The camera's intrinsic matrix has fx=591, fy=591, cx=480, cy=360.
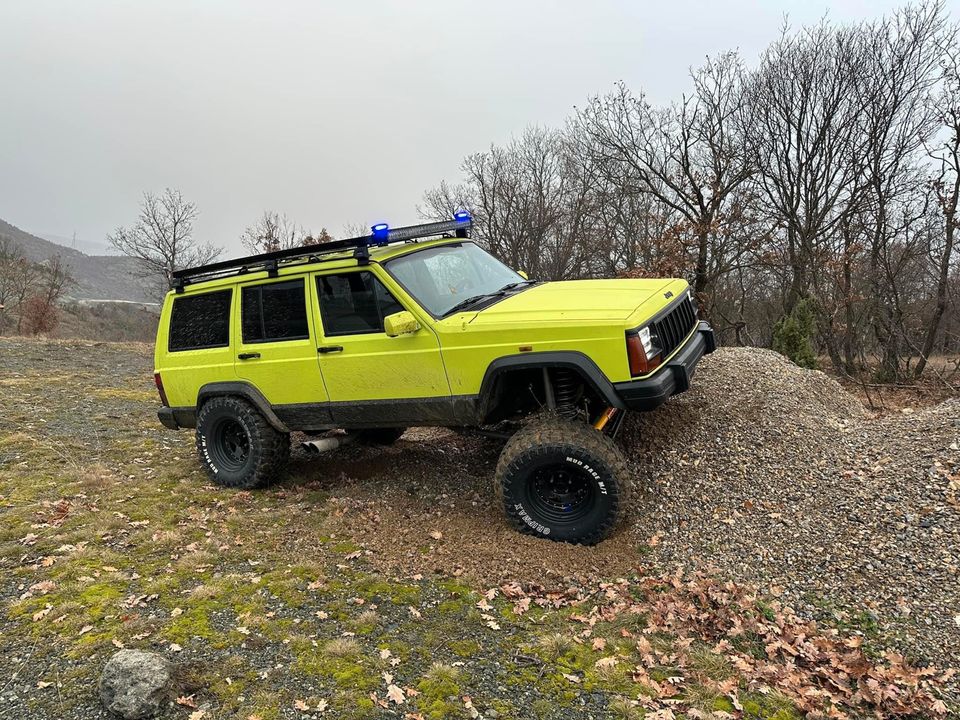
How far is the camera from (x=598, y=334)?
4180mm

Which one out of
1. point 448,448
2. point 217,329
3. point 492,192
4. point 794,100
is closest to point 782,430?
point 448,448

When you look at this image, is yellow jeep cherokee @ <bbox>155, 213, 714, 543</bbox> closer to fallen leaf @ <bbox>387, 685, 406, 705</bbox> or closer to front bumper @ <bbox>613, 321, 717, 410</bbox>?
front bumper @ <bbox>613, 321, 717, 410</bbox>

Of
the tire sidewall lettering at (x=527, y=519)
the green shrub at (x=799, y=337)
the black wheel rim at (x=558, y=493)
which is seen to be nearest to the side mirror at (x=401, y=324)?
the black wheel rim at (x=558, y=493)

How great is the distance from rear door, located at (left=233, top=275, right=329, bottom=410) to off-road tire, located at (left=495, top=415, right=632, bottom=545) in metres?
1.96

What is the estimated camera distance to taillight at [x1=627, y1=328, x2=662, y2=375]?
4.12 metres

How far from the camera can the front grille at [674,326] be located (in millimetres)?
4500

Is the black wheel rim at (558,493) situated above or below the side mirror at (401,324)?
below

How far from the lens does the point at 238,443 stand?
20.7 feet

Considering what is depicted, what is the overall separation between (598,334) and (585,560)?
5.43ft

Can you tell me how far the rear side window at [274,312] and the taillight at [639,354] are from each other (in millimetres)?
2883

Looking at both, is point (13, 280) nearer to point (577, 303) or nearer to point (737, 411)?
point (577, 303)

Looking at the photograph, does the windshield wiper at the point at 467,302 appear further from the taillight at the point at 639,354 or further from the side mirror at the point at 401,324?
the taillight at the point at 639,354

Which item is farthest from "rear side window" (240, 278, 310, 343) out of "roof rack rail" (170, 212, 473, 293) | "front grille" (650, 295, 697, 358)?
"front grille" (650, 295, 697, 358)

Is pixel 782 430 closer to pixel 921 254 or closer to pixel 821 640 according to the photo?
pixel 821 640
